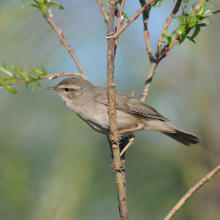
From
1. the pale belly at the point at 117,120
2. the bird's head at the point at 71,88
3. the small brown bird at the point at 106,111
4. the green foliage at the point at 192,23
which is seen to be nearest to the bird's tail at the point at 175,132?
the small brown bird at the point at 106,111

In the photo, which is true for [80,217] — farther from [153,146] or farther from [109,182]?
[153,146]

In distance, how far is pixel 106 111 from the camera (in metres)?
4.17

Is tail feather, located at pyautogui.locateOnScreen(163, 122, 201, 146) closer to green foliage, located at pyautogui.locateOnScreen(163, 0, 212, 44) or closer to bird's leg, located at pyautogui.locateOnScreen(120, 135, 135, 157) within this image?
bird's leg, located at pyautogui.locateOnScreen(120, 135, 135, 157)

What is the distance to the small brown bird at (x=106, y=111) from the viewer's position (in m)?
4.23

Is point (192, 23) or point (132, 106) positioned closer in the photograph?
point (192, 23)

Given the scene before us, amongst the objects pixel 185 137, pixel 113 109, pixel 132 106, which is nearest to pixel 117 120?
pixel 132 106

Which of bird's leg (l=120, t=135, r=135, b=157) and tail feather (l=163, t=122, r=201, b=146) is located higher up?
tail feather (l=163, t=122, r=201, b=146)

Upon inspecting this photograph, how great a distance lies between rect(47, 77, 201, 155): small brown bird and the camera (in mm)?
4230

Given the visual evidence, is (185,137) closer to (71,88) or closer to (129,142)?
(129,142)

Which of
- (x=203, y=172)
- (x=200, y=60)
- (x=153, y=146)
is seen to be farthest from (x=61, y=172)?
(x=200, y=60)

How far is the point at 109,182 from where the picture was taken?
17.3 feet

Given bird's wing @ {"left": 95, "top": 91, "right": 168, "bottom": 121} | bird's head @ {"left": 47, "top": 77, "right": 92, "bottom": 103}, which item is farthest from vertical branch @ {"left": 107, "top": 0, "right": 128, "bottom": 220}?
bird's head @ {"left": 47, "top": 77, "right": 92, "bottom": 103}

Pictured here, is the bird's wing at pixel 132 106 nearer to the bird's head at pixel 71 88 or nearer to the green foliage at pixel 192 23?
the bird's head at pixel 71 88

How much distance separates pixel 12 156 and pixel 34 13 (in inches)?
102
